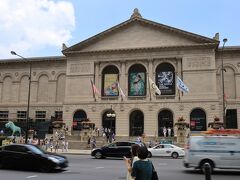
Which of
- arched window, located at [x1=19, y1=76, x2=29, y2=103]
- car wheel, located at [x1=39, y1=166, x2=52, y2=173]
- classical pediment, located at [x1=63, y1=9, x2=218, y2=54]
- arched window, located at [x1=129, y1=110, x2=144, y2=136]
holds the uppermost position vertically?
classical pediment, located at [x1=63, y1=9, x2=218, y2=54]

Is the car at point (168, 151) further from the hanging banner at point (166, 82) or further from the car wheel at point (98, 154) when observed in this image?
the hanging banner at point (166, 82)

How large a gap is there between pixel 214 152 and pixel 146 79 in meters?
36.1

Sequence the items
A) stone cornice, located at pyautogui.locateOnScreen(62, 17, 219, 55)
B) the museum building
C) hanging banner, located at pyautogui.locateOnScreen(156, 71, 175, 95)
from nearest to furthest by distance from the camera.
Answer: the museum building < stone cornice, located at pyautogui.locateOnScreen(62, 17, 219, 55) < hanging banner, located at pyautogui.locateOnScreen(156, 71, 175, 95)

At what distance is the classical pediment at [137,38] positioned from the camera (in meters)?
53.0

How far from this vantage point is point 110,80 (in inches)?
2167

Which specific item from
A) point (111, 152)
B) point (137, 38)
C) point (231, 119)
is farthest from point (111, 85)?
point (111, 152)

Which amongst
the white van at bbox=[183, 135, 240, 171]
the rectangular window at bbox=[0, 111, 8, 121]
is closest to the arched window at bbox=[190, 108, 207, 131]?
the white van at bbox=[183, 135, 240, 171]

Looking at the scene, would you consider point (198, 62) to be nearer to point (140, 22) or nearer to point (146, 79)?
point (146, 79)

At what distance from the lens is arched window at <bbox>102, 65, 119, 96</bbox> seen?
54.4 m

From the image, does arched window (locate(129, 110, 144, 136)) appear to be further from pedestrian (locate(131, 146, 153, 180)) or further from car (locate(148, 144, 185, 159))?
pedestrian (locate(131, 146, 153, 180))

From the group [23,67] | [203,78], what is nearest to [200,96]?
[203,78]

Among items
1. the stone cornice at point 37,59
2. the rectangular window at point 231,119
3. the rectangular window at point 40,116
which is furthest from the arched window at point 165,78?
the rectangular window at point 40,116

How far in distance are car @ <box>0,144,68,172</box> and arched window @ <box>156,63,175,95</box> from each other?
118 ft

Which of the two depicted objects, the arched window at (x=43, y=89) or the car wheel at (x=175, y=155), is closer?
the car wheel at (x=175, y=155)
